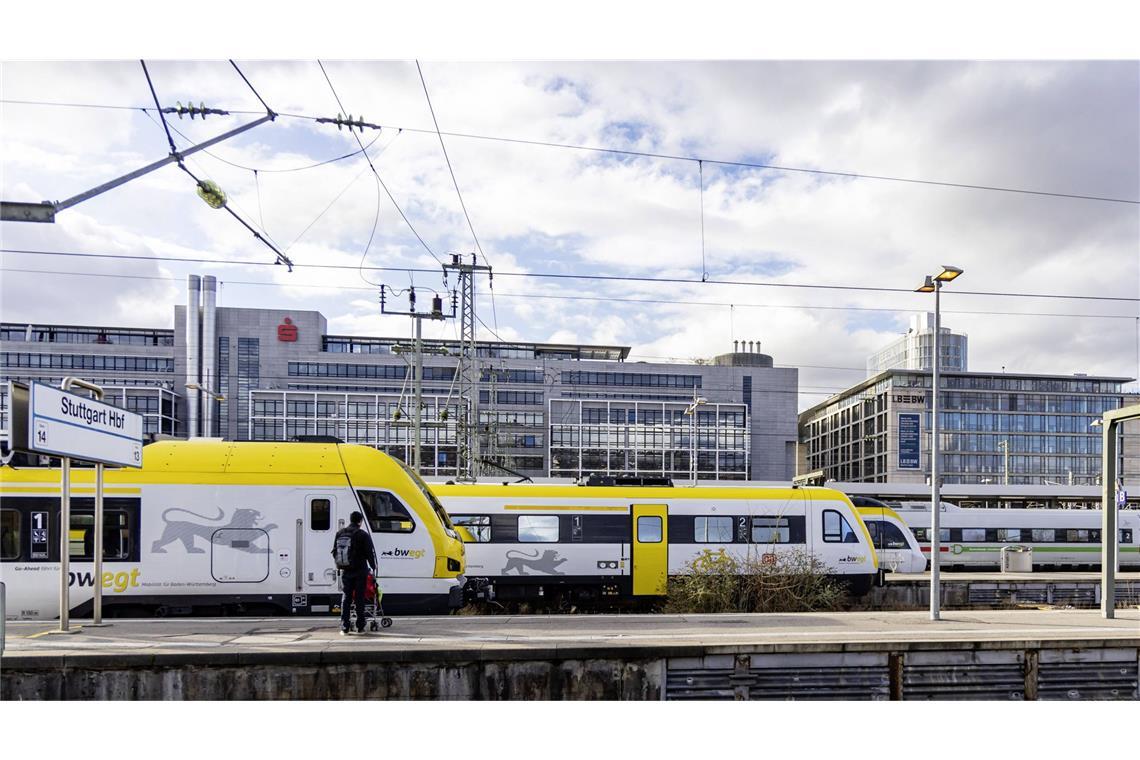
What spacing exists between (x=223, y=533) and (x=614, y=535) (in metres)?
8.03

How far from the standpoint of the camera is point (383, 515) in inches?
519

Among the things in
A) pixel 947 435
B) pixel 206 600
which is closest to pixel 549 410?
pixel 947 435

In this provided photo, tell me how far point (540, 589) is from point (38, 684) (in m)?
10.3

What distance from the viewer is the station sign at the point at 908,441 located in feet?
291

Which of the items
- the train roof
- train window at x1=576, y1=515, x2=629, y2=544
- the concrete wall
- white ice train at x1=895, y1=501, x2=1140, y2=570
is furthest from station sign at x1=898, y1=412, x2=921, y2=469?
the concrete wall

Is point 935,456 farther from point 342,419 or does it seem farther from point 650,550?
point 342,419

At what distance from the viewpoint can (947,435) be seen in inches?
3595

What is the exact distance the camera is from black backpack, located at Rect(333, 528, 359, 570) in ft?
33.4

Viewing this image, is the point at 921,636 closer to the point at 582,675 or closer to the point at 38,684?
the point at 582,675

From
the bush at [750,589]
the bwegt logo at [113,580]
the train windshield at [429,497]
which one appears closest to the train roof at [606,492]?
the bush at [750,589]

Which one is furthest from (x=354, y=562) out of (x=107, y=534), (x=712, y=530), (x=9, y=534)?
(x=712, y=530)

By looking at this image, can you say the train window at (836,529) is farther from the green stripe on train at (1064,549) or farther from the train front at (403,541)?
the green stripe on train at (1064,549)

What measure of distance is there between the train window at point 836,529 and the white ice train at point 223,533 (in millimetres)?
8939

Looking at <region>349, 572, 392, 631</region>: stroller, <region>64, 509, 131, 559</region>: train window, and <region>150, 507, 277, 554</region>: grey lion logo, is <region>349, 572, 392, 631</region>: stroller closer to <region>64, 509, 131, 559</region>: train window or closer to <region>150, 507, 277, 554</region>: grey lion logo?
<region>150, 507, 277, 554</region>: grey lion logo
